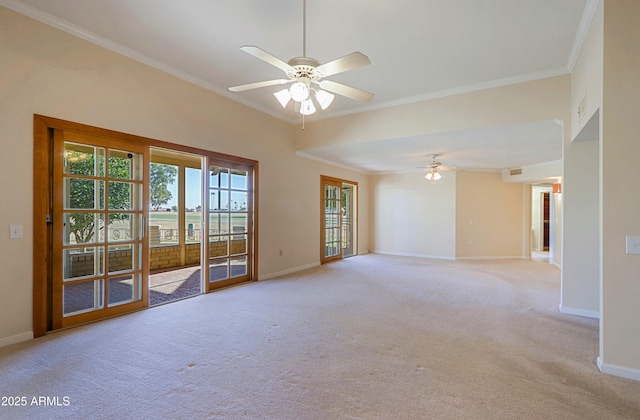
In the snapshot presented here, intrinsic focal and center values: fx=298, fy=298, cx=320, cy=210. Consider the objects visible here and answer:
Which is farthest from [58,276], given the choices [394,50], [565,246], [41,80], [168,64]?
[565,246]

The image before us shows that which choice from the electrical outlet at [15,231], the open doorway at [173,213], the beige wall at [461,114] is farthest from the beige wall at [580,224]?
the open doorway at [173,213]

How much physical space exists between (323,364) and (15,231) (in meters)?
3.06

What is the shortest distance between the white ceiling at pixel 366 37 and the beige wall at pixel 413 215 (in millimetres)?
3735

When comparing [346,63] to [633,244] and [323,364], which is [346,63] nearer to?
[323,364]

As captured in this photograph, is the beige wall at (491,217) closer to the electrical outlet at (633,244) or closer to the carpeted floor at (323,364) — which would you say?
the carpeted floor at (323,364)

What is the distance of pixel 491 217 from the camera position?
8195mm

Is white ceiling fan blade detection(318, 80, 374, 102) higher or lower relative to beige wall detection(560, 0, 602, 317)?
higher

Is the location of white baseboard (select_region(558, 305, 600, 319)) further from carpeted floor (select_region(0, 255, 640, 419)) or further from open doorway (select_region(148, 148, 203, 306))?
open doorway (select_region(148, 148, 203, 306))

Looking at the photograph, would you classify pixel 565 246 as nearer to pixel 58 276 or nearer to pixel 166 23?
pixel 166 23

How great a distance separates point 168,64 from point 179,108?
54 cm

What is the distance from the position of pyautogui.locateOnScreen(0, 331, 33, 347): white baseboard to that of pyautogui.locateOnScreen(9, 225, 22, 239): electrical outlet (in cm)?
91

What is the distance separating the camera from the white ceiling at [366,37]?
2.67m

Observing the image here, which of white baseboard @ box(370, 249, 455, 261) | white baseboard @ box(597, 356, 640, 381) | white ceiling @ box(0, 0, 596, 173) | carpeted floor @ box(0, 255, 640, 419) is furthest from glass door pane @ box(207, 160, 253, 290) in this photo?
white baseboard @ box(370, 249, 455, 261)

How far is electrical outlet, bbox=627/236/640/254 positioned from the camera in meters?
2.22
